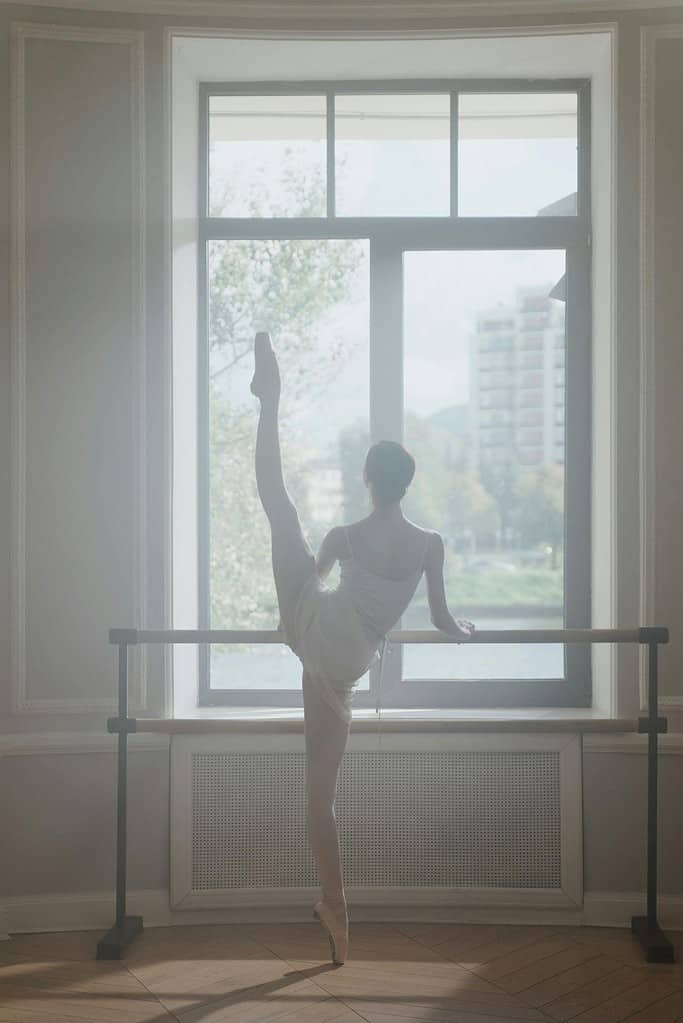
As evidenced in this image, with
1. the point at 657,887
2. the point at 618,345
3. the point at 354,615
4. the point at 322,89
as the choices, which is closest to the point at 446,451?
the point at 618,345

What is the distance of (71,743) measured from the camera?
10.8ft

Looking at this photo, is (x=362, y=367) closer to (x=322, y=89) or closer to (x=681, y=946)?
(x=322, y=89)

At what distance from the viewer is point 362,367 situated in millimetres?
3717

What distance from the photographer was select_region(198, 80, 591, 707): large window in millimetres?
3668

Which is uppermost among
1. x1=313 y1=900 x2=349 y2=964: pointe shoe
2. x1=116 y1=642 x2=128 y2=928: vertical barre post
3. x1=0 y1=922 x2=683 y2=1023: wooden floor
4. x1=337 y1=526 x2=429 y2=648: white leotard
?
x1=337 y1=526 x2=429 y2=648: white leotard

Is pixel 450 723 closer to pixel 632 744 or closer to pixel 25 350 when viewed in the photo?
pixel 632 744

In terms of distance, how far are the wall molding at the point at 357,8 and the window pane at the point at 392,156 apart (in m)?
0.36

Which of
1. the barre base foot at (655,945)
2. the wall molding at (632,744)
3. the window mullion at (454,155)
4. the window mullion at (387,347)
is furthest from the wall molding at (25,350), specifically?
the barre base foot at (655,945)

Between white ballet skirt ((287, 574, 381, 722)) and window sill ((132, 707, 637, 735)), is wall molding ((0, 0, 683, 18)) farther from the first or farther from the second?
window sill ((132, 707, 637, 735))

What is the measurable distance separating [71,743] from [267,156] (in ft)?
7.39

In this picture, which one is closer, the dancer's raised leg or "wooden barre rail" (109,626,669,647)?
the dancer's raised leg

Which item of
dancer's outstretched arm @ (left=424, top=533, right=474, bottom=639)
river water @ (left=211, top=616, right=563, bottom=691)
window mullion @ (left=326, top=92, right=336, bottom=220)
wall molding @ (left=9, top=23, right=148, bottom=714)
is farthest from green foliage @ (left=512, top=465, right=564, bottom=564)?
wall molding @ (left=9, top=23, right=148, bottom=714)

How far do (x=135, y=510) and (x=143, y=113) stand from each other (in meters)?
1.36

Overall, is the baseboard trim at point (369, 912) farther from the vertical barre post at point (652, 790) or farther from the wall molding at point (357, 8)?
the wall molding at point (357, 8)
